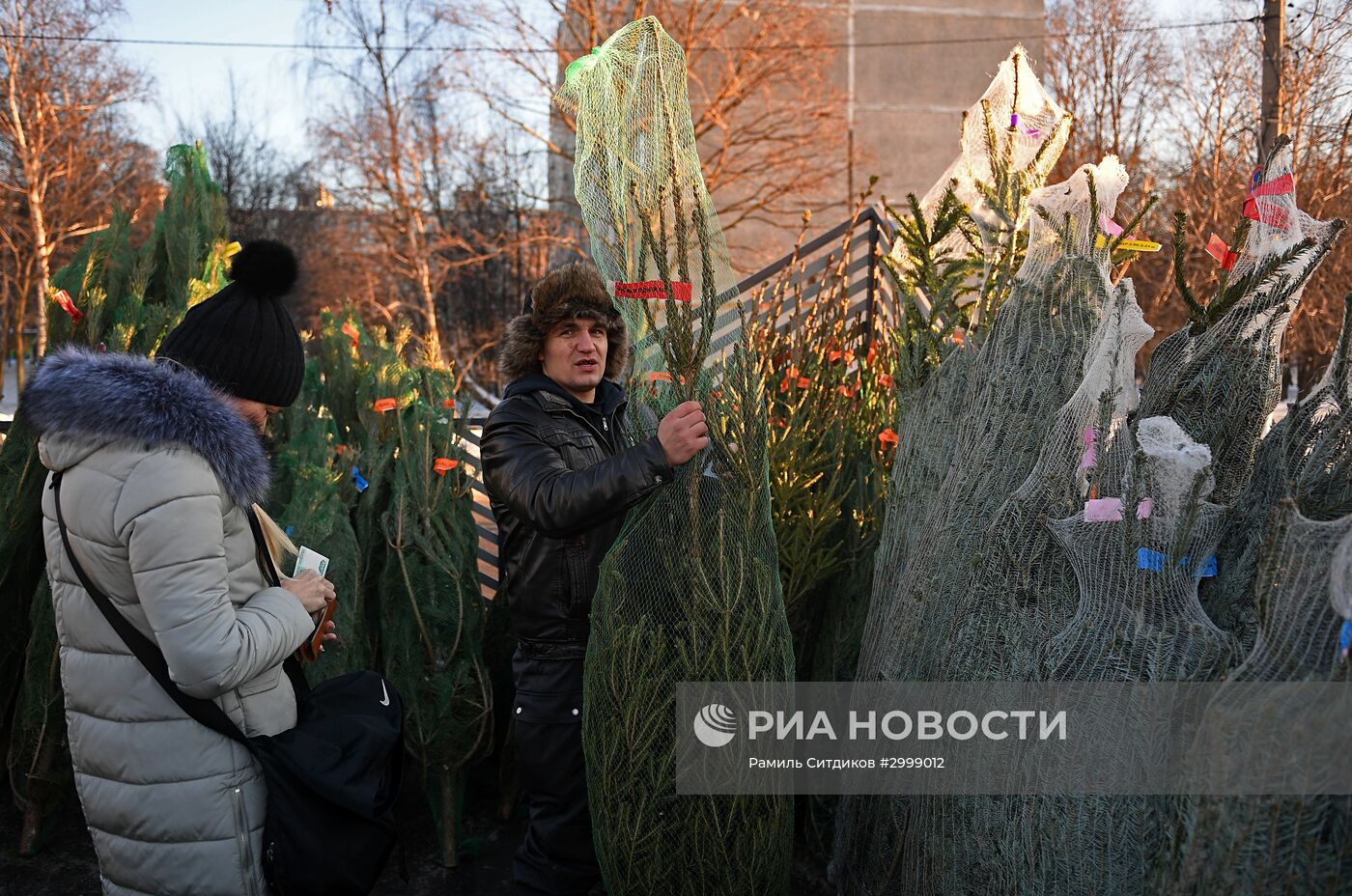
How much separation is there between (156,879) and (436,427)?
6.72 feet

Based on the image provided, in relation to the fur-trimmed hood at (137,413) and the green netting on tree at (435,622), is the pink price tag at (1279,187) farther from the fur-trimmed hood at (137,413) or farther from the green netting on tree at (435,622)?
the green netting on tree at (435,622)

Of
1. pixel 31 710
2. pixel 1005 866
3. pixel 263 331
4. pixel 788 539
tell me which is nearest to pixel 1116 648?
pixel 1005 866

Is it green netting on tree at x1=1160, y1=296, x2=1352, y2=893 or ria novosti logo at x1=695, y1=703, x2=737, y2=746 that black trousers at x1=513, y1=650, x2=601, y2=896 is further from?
green netting on tree at x1=1160, y1=296, x2=1352, y2=893

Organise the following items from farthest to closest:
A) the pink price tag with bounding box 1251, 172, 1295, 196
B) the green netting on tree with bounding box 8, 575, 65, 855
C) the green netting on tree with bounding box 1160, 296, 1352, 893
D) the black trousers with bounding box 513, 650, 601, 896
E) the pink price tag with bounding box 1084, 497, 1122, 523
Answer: the green netting on tree with bounding box 8, 575, 65, 855 → the black trousers with bounding box 513, 650, 601, 896 → the pink price tag with bounding box 1251, 172, 1295, 196 → the pink price tag with bounding box 1084, 497, 1122, 523 → the green netting on tree with bounding box 1160, 296, 1352, 893

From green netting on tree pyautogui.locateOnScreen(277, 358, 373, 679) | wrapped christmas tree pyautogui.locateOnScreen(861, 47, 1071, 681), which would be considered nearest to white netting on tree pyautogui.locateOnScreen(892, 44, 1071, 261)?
wrapped christmas tree pyautogui.locateOnScreen(861, 47, 1071, 681)

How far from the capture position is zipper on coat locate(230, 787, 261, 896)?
6.50ft

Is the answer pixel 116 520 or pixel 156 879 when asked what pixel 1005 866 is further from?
pixel 116 520

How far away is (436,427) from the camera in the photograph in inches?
150

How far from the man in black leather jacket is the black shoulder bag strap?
32.6 inches

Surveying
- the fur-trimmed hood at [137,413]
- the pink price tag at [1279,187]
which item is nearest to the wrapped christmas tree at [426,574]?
the fur-trimmed hood at [137,413]

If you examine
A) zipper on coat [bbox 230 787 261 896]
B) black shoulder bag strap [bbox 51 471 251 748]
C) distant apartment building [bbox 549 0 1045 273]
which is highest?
distant apartment building [bbox 549 0 1045 273]

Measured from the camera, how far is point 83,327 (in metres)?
3.76

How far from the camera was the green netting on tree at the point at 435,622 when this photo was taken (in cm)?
350

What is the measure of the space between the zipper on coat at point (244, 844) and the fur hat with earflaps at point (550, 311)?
1284 mm
